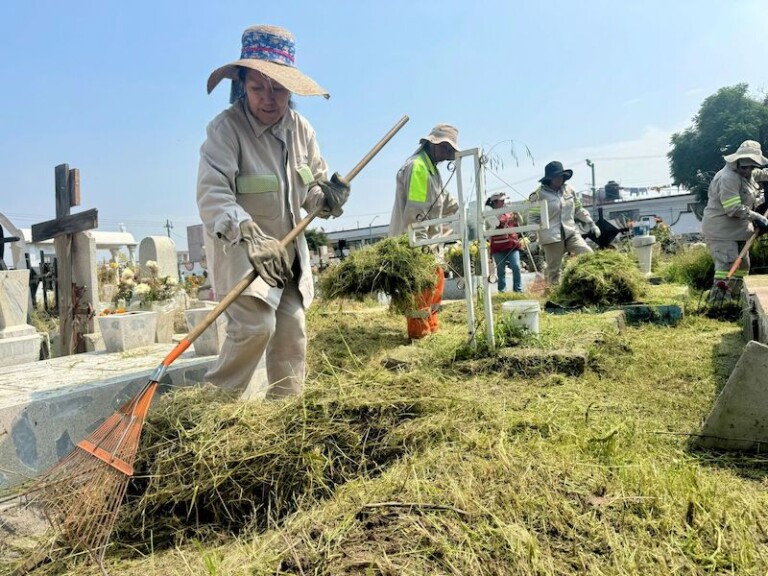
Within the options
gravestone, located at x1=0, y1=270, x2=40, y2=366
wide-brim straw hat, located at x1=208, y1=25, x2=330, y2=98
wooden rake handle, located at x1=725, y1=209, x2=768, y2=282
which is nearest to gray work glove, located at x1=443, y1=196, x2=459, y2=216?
wide-brim straw hat, located at x1=208, y1=25, x2=330, y2=98

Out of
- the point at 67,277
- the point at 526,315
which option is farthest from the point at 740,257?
the point at 67,277

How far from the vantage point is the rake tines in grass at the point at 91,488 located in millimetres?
1831

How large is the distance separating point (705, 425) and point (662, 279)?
255 inches

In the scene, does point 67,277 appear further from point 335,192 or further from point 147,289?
point 335,192

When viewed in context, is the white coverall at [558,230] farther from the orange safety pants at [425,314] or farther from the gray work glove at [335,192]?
the gray work glove at [335,192]

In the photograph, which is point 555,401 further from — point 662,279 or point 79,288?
point 662,279

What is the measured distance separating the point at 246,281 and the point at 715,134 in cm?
3567

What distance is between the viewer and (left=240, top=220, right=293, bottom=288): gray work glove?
7.53 feet

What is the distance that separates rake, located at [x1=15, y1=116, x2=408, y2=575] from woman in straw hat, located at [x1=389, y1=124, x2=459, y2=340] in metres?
2.89

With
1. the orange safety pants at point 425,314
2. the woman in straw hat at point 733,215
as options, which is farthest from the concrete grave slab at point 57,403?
the woman in straw hat at point 733,215

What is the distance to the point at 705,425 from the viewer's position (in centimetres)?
221

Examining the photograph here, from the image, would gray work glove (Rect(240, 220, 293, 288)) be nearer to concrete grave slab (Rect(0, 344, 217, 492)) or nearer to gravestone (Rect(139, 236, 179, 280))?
concrete grave slab (Rect(0, 344, 217, 492))

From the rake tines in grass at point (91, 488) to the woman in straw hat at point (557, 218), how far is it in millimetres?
5895

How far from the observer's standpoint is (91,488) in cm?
185
